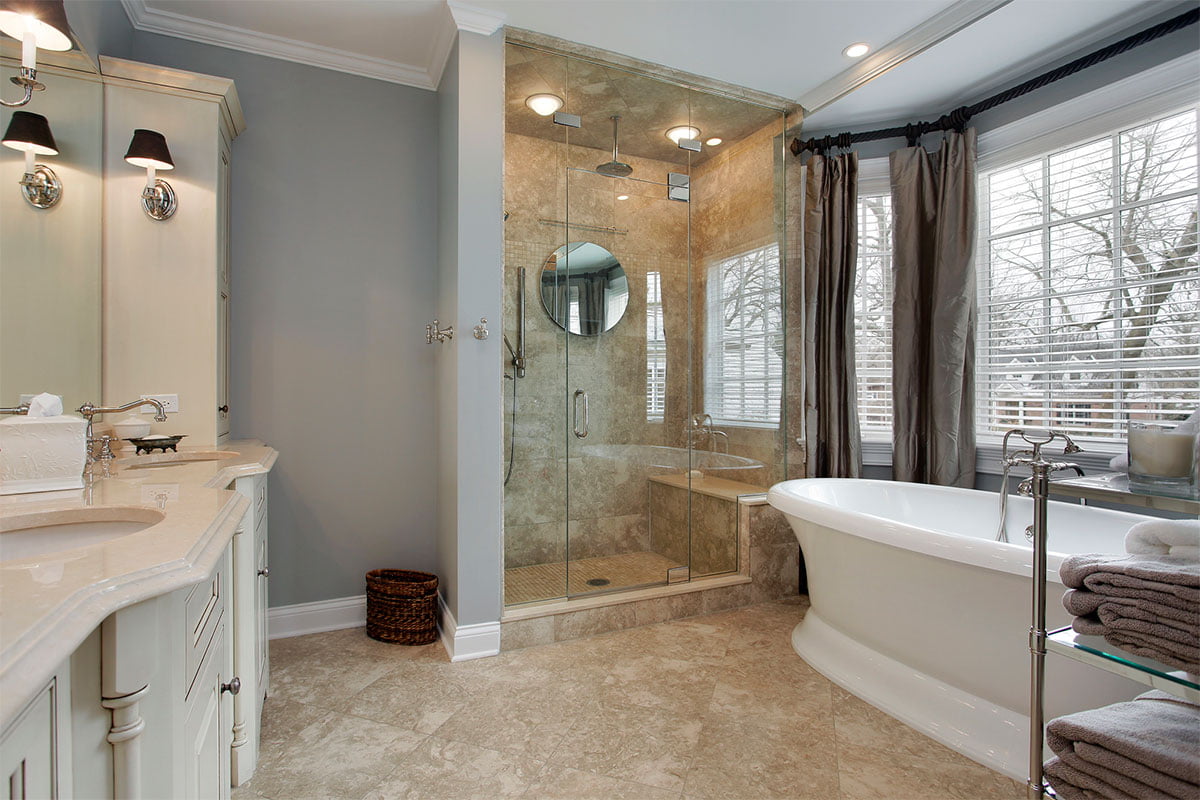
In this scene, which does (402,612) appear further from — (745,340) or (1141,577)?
(1141,577)

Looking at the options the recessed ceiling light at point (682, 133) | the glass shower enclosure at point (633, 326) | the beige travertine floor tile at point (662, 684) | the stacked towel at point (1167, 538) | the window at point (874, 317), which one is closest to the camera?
the stacked towel at point (1167, 538)

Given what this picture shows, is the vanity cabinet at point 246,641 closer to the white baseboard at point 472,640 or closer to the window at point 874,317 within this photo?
the white baseboard at point 472,640

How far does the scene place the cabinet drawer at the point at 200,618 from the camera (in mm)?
1013

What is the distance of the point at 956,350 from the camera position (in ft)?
9.87

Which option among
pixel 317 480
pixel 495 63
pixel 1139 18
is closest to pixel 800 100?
pixel 1139 18

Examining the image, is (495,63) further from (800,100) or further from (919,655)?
(919,655)

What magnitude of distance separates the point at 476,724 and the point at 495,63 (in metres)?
2.63

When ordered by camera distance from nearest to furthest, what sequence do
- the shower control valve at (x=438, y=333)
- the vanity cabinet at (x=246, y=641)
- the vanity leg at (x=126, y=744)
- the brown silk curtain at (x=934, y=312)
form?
the vanity leg at (x=126, y=744)
the vanity cabinet at (x=246, y=641)
the shower control valve at (x=438, y=333)
the brown silk curtain at (x=934, y=312)

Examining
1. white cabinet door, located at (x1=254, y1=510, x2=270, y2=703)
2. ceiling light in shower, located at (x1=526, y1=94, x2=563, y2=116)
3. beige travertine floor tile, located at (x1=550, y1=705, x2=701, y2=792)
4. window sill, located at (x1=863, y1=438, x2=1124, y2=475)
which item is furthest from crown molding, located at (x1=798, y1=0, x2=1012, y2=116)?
white cabinet door, located at (x1=254, y1=510, x2=270, y2=703)

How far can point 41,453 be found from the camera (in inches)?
51.3

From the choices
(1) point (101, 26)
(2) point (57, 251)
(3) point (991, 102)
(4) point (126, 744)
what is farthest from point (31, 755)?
(3) point (991, 102)

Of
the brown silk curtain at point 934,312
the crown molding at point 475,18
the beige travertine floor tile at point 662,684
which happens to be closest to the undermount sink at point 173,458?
the beige travertine floor tile at point 662,684

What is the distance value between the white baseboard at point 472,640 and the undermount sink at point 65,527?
1581mm

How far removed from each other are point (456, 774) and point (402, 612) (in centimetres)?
100
